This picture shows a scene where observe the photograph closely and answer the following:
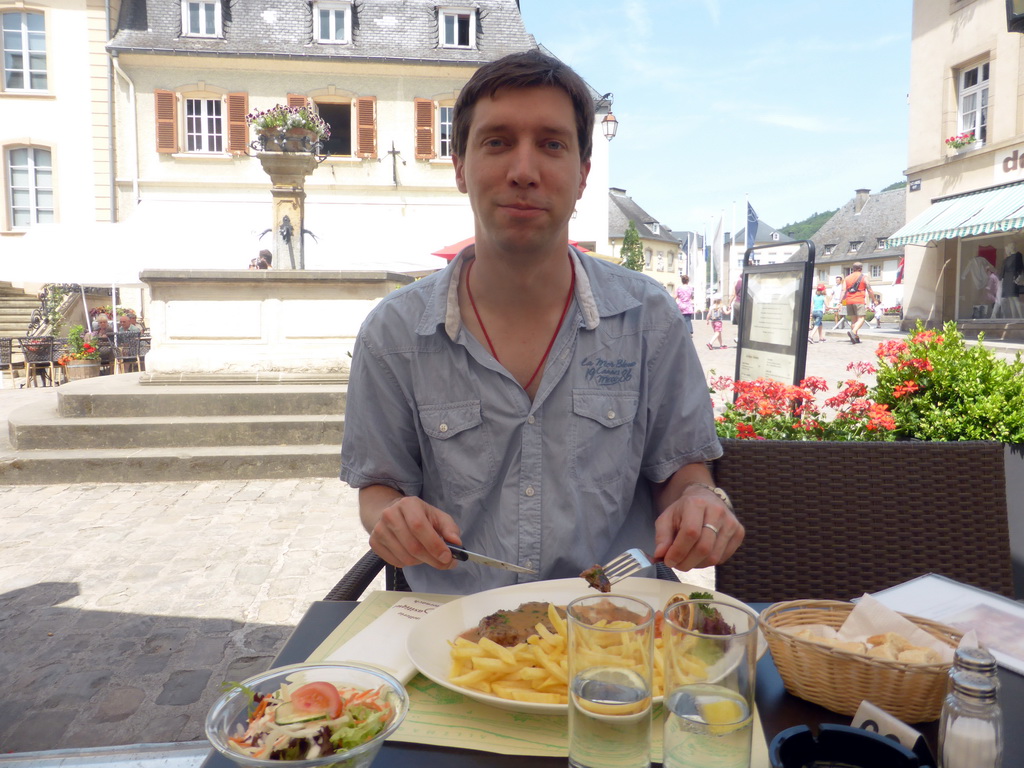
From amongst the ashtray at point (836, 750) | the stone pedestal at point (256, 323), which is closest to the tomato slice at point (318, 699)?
the ashtray at point (836, 750)

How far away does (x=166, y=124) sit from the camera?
21.6 metres

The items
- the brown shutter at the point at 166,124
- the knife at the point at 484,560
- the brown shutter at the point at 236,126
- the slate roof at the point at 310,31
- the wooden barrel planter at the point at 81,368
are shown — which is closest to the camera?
the knife at the point at 484,560

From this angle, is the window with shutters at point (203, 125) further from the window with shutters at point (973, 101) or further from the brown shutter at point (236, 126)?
the window with shutters at point (973, 101)

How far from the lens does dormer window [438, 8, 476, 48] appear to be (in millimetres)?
23109

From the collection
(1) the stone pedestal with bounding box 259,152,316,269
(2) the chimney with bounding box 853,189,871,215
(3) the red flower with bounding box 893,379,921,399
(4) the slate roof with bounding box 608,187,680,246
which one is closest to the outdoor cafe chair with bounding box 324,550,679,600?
(3) the red flower with bounding box 893,379,921,399

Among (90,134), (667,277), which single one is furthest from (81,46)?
(667,277)

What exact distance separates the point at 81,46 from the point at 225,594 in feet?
71.7

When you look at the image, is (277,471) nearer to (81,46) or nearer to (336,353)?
(336,353)

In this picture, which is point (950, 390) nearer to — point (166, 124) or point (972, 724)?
point (972, 724)

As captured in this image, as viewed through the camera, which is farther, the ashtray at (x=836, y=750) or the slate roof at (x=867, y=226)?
the slate roof at (x=867, y=226)

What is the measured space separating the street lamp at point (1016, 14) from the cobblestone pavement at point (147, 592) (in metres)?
3.85

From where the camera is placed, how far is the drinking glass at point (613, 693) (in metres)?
0.90

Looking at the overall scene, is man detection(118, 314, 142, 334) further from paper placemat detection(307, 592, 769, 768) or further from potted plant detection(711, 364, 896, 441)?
paper placemat detection(307, 592, 769, 768)

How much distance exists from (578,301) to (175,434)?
6.52 metres
